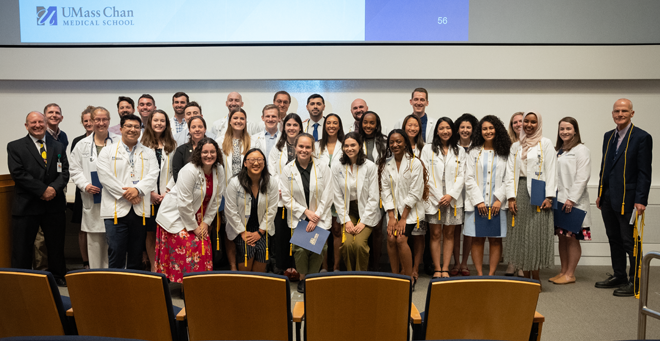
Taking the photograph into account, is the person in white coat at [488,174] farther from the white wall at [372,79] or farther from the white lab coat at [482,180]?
the white wall at [372,79]

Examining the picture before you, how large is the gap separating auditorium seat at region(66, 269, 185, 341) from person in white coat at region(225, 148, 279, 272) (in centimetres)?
171

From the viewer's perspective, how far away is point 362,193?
363cm

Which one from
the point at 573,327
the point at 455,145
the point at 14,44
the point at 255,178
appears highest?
the point at 14,44

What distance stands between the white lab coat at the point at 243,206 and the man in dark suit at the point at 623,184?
3146 millimetres

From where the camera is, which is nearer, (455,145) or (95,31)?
(455,145)

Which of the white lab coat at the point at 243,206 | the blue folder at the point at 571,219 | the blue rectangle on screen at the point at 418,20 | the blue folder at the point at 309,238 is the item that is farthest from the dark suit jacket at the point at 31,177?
the blue folder at the point at 571,219

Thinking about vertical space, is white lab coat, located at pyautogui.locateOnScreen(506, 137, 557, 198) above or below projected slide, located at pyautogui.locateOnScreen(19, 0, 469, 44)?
below

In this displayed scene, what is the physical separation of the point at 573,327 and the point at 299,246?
2.20 meters

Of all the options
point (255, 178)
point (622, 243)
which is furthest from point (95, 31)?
point (622, 243)

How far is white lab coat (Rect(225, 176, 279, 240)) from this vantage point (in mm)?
3428

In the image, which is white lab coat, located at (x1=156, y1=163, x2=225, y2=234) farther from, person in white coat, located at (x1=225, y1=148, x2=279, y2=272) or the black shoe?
the black shoe

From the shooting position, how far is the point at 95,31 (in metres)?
4.95

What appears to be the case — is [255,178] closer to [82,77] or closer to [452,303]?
[452,303]

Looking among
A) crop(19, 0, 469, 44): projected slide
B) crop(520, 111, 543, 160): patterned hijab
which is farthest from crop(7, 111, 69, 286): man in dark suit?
crop(520, 111, 543, 160): patterned hijab
